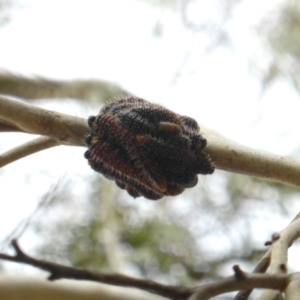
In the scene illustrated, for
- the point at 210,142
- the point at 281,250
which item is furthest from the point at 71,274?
the point at 210,142

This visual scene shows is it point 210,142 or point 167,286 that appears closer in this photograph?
point 167,286

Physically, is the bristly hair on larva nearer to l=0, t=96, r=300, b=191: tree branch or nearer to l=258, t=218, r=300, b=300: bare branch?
l=0, t=96, r=300, b=191: tree branch

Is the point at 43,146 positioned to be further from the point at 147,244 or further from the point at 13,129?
the point at 147,244

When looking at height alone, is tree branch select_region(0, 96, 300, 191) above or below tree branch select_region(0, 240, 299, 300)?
above

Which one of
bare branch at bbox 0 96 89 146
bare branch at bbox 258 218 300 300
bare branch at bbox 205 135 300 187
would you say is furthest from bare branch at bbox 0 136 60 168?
bare branch at bbox 258 218 300 300

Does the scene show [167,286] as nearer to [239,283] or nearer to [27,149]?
[239,283]

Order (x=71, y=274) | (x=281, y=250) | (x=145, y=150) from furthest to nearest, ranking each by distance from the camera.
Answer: (x=145, y=150) → (x=281, y=250) → (x=71, y=274)
